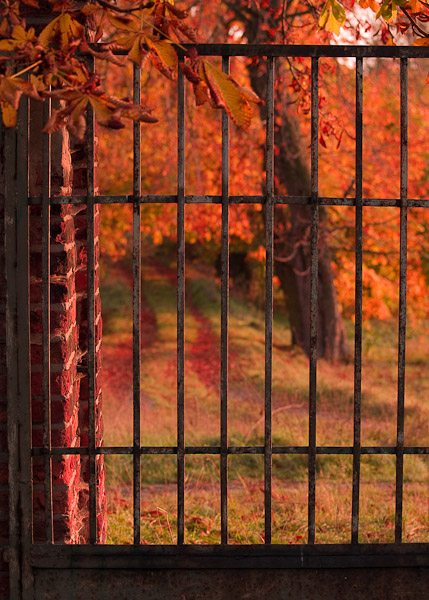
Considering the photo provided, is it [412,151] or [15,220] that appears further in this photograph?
[412,151]

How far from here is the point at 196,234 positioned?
15.3 m

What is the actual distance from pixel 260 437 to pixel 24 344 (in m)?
5.43

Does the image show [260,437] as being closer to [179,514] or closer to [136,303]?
[179,514]

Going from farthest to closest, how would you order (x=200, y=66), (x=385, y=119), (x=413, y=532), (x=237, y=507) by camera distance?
(x=385, y=119) → (x=237, y=507) → (x=413, y=532) → (x=200, y=66)

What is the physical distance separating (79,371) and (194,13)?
1036cm

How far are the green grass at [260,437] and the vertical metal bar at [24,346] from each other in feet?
3.89

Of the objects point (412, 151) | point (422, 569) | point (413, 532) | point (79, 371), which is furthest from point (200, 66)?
point (412, 151)

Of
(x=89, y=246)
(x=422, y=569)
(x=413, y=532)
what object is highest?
(x=89, y=246)

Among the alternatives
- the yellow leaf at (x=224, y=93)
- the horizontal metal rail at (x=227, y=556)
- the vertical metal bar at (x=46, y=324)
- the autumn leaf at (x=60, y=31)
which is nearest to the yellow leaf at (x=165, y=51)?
the yellow leaf at (x=224, y=93)

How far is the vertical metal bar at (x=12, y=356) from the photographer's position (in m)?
3.45

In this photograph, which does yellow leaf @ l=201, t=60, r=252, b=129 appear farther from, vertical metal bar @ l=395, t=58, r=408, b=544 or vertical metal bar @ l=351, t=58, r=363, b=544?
vertical metal bar @ l=395, t=58, r=408, b=544

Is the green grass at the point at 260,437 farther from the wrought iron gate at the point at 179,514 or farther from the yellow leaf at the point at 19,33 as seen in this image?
the yellow leaf at the point at 19,33

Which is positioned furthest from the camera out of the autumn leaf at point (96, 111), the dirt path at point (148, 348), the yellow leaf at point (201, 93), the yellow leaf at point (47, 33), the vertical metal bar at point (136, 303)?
the dirt path at point (148, 348)

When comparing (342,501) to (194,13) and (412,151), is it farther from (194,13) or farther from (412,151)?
(412,151)
